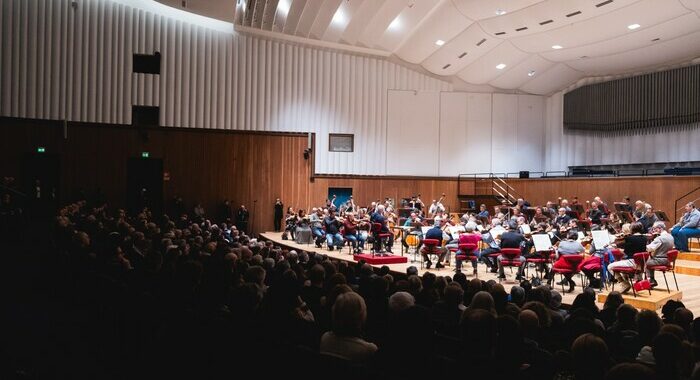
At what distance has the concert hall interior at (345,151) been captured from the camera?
696 centimetres

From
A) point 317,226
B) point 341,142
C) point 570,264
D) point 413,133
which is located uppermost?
point 413,133

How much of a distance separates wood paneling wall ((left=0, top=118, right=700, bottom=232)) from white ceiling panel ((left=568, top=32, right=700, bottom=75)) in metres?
4.56

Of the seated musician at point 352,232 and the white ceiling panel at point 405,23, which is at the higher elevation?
the white ceiling panel at point 405,23

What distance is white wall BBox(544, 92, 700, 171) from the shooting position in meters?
19.2

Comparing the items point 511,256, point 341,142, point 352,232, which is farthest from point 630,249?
point 341,142

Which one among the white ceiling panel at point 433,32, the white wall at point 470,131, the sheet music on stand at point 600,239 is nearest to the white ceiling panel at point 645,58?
the white wall at point 470,131

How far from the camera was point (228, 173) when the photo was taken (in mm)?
19438

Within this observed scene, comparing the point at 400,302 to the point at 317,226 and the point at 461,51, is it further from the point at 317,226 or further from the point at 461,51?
the point at 461,51

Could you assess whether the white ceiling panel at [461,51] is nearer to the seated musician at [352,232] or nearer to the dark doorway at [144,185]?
the seated musician at [352,232]

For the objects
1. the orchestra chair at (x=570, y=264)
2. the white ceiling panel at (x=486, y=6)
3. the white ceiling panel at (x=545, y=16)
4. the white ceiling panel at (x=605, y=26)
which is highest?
the white ceiling panel at (x=486, y=6)

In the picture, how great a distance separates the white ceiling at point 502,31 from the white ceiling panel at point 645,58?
0.03 metres

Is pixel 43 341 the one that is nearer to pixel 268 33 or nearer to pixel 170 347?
pixel 170 347

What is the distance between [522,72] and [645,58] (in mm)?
4348

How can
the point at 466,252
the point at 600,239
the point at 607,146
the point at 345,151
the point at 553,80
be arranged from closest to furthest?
Result: the point at 600,239
the point at 466,252
the point at 345,151
the point at 607,146
the point at 553,80
